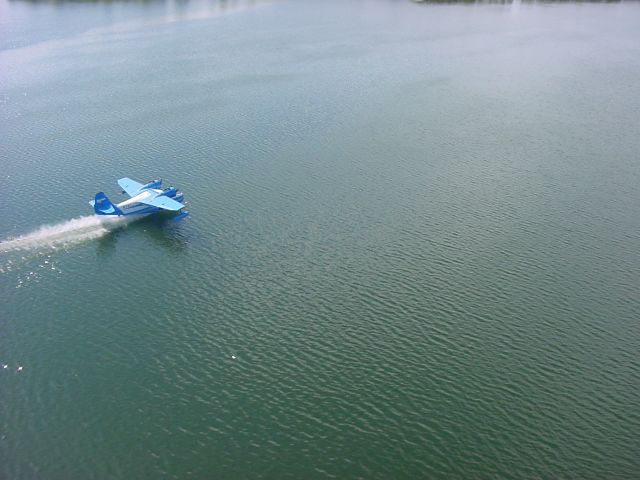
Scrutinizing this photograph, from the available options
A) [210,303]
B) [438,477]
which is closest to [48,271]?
[210,303]

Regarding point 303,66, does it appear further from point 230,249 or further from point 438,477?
point 438,477

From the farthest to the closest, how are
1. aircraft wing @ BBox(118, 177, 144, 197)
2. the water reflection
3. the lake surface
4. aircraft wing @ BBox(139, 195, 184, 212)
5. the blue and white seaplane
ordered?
aircraft wing @ BBox(118, 177, 144, 197), aircraft wing @ BBox(139, 195, 184, 212), the blue and white seaplane, the water reflection, the lake surface

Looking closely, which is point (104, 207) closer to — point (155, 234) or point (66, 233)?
point (66, 233)

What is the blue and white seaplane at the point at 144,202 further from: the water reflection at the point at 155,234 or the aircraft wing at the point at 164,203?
the water reflection at the point at 155,234

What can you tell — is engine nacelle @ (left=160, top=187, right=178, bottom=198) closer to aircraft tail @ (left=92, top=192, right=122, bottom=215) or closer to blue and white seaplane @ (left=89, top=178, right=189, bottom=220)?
blue and white seaplane @ (left=89, top=178, right=189, bottom=220)

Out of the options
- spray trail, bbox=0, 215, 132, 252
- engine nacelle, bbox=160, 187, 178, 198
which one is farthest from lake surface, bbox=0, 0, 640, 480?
engine nacelle, bbox=160, 187, 178, 198

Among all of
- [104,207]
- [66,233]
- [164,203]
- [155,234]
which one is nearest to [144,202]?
[164,203]

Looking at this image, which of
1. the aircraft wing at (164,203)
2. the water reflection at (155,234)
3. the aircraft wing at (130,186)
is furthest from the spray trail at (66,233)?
the aircraft wing at (130,186)
